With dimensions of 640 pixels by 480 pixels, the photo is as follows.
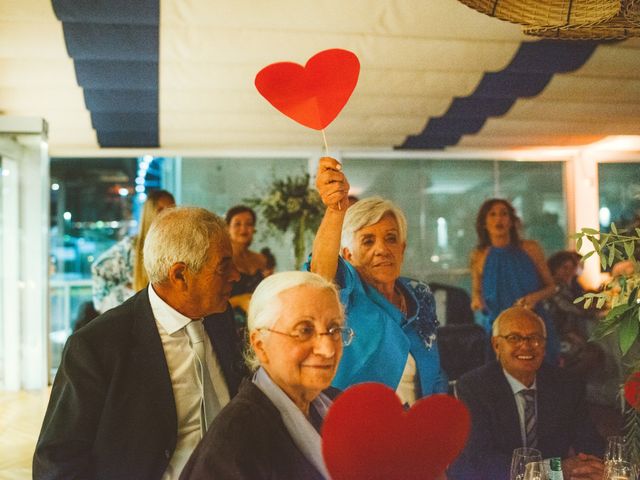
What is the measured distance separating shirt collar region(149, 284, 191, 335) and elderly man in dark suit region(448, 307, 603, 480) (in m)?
1.33

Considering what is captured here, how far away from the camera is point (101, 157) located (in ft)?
19.5

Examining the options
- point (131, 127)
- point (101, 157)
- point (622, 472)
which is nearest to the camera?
point (622, 472)

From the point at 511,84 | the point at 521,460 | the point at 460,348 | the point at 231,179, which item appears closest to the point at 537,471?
the point at 521,460

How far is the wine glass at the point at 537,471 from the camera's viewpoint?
167 centimetres

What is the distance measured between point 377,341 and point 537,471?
58 cm

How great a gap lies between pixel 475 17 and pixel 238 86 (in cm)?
158

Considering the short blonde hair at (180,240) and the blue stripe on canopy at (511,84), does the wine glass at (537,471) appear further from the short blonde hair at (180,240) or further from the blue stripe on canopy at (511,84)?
the blue stripe on canopy at (511,84)

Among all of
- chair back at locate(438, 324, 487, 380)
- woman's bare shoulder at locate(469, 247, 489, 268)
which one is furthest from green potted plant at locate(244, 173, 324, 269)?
chair back at locate(438, 324, 487, 380)

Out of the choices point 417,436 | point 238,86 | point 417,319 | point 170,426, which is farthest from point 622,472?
point 238,86

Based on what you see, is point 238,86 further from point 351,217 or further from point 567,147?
point 567,147

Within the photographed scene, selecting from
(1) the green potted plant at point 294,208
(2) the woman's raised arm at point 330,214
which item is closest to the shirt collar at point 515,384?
(2) the woman's raised arm at point 330,214

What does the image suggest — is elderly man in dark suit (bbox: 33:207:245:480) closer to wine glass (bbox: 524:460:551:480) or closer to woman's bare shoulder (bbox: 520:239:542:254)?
wine glass (bbox: 524:460:551:480)

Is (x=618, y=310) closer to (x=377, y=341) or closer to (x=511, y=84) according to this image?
(x=377, y=341)

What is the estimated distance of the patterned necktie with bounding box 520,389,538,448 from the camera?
2613mm
